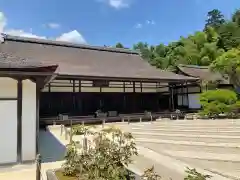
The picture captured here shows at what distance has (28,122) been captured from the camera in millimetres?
6637

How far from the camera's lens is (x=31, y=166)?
20.7 ft

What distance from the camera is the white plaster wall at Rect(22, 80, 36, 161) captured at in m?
6.56

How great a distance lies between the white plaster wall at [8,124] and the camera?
6.34 meters

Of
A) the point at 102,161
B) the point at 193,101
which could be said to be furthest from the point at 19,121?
the point at 193,101

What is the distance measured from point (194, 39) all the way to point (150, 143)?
128 feet

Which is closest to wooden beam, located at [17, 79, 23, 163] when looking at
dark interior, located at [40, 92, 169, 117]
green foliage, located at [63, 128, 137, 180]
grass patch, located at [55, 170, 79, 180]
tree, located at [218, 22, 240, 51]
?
grass patch, located at [55, 170, 79, 180]

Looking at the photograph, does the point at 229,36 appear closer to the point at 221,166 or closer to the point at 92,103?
the point at 92,103

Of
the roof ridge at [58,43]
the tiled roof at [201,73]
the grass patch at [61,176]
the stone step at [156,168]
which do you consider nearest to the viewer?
the grass patch at [61,176]

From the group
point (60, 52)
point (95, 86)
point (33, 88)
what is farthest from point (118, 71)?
point (33, 88)

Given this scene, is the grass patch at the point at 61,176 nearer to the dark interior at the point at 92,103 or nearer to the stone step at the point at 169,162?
the stone step at the point at 169,162

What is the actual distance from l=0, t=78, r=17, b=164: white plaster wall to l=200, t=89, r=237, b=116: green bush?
13048 millimetres

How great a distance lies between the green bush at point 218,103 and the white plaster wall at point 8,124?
514 inches

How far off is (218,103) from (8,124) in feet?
45.0

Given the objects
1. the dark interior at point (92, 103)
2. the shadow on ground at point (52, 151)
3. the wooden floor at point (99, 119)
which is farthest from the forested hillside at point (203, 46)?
the shadow on ground at point (52, 151)
